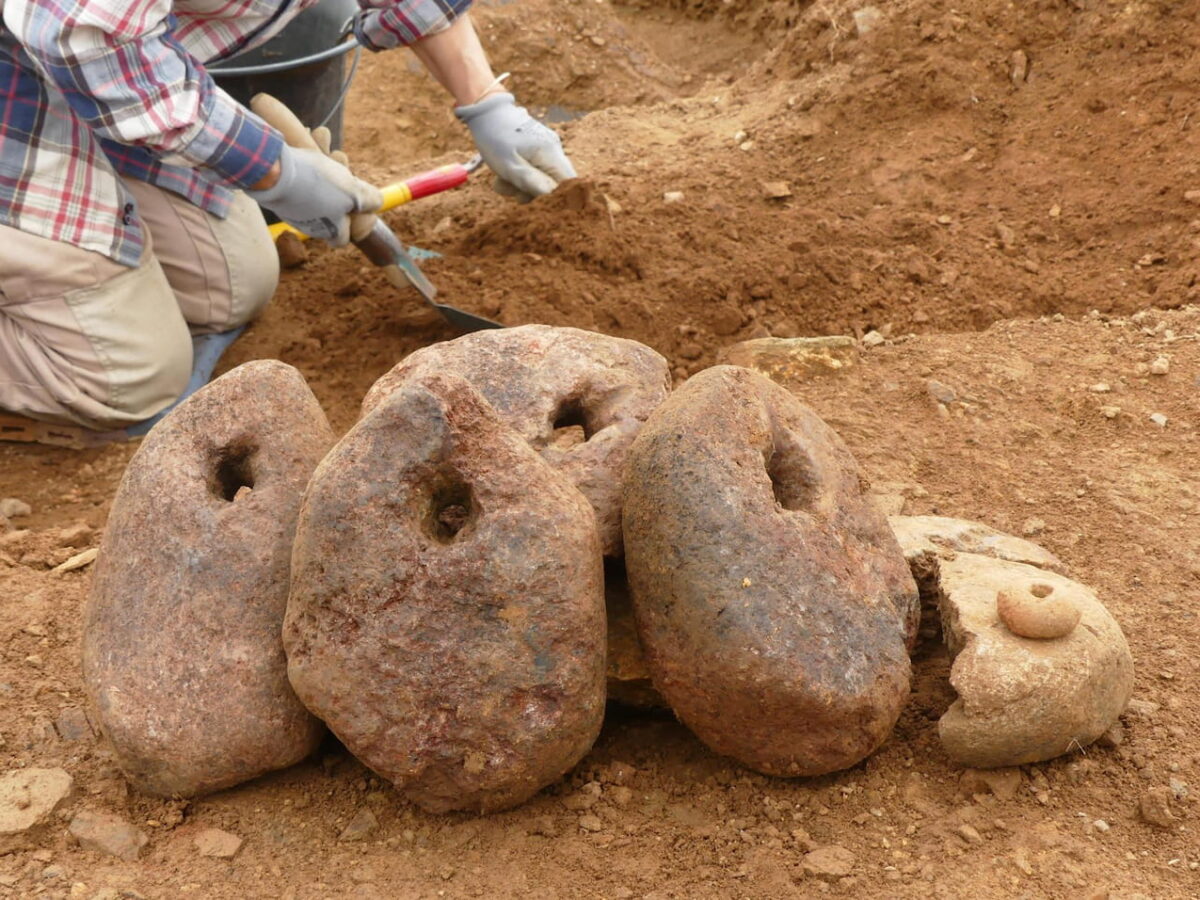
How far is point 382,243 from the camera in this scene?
12.8 ft

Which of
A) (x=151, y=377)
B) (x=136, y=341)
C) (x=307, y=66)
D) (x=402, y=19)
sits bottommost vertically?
(x=151, y=377)

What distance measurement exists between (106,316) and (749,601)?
240 centimetres

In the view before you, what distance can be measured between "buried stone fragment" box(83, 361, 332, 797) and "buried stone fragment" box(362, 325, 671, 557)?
0.24m

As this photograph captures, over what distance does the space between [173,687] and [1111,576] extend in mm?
1795

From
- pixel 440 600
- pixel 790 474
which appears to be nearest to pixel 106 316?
pixel 440 600

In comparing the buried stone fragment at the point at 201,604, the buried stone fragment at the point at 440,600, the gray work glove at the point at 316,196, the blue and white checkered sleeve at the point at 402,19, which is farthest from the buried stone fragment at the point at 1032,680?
the blue and white checkered sleeve at the point at 402,19

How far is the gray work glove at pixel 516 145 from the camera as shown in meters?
4.18

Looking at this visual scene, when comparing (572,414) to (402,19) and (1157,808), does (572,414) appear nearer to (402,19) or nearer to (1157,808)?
(1157,808)

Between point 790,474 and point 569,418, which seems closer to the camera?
point 790,474

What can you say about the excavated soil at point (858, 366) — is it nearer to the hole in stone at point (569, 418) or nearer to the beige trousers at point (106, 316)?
the beige trousers at point (106, 316)

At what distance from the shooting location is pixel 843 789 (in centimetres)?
200

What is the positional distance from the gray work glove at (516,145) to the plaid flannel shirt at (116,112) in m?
0.78

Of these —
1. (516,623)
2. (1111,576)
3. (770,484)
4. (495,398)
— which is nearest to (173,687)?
(516,623)

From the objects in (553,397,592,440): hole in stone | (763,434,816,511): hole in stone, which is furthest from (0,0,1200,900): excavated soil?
(553,397,592,440): hole in stone
